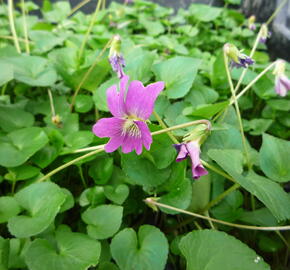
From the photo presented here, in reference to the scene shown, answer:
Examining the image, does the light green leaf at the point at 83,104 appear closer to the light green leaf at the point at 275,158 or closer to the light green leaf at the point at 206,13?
the light green leaf at the point at 275,158

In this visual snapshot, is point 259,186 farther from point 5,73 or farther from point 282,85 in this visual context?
point 5,73

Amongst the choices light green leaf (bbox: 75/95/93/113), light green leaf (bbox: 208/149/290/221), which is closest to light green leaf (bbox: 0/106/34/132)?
light green leaf (bbox: 75/95/93/113)

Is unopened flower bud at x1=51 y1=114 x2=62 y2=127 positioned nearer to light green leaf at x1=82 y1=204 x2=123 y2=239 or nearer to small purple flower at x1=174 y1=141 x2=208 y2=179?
light green leaf at x1=82 y1=204 x2=123 y2=239

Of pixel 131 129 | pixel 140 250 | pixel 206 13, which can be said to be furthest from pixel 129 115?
pixel 206 13

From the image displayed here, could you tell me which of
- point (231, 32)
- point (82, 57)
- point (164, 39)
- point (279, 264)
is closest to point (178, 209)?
point (279, 264)

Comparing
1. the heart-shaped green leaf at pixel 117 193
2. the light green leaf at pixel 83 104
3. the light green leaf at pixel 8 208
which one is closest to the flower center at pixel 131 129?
the heart-shaped green leaf at pixel 117 193
